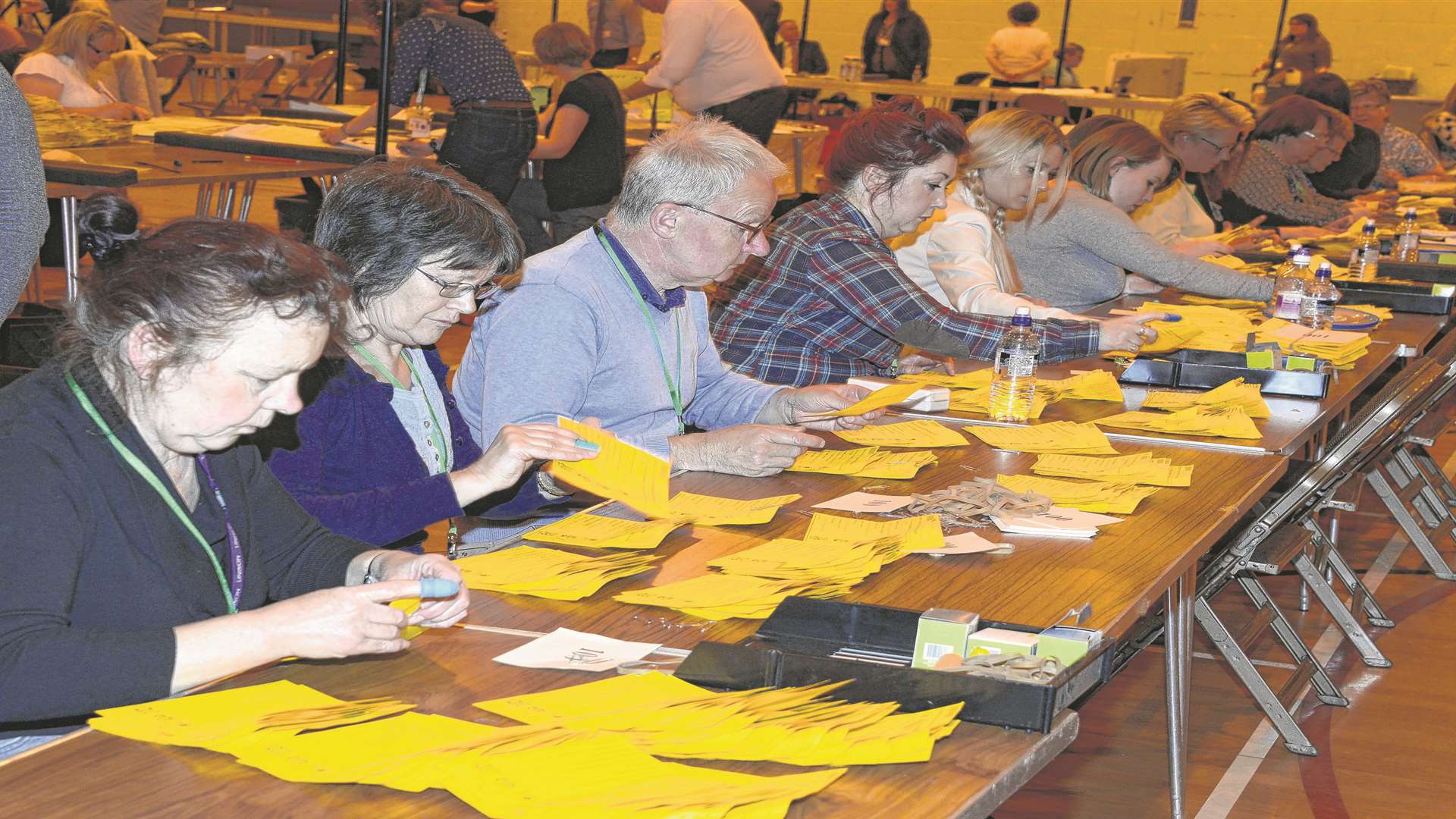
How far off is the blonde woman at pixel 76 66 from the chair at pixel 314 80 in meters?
4.79

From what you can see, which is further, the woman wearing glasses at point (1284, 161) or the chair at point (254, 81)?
the chair at point (254, 81)

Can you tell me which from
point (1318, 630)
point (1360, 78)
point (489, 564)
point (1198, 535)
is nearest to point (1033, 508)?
point (1198, 535)

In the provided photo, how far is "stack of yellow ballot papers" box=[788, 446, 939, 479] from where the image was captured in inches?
96.7

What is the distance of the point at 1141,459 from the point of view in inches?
102

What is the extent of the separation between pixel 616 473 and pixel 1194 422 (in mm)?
1361

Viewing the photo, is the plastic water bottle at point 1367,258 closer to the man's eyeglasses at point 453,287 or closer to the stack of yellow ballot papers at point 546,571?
the man's eyeglasses at point 453,287

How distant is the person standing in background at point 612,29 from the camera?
31.4 ft

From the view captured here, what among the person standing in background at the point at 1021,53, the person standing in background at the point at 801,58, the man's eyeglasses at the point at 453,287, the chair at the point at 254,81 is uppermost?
the person standing in background at the point at 1021,53

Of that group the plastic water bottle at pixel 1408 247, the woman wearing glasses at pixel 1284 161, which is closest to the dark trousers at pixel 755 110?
the woman wearing glasses at pixel 1284 161

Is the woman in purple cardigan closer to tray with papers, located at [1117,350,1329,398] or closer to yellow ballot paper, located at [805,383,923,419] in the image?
yellow ballot paper, located at [805,383,923,419]

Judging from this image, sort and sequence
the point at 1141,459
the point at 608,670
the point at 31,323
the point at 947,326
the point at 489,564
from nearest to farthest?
the point at 608,670
the point at 489,564
the point at 1141,459
the point at 31,323
the point at 947,326

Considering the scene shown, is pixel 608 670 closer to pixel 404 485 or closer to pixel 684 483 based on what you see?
pixel 404 485

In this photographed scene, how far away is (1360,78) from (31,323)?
1442 cm

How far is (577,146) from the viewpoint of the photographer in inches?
274
